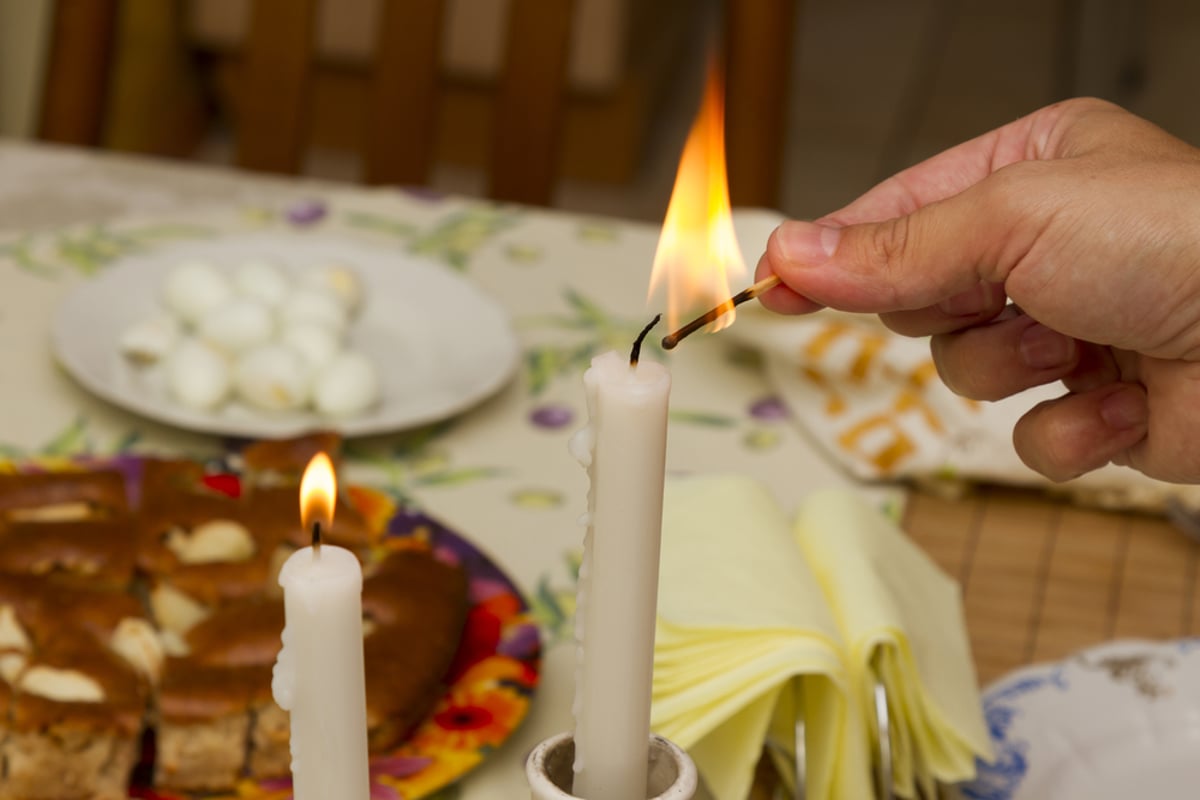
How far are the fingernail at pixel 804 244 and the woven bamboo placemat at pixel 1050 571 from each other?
335mm

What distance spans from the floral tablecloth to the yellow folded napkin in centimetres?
9

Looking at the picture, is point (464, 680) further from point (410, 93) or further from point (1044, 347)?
point (410, 93)

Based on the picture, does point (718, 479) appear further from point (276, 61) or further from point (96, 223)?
point (276, 61)

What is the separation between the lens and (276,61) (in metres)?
1.44

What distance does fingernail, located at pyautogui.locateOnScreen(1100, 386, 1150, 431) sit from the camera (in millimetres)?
631

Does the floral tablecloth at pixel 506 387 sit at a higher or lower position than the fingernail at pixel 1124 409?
lower

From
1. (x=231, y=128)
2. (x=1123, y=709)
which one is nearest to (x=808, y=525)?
(x=1123, y=709)

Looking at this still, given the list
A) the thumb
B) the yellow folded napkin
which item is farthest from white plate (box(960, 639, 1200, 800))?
the thumb

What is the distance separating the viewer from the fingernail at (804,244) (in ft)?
1.59

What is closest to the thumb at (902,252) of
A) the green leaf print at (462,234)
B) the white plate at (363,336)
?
the white plate at (363,336)

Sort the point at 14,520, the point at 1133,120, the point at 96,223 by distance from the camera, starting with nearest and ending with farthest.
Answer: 1. the point at 1133,120
2. the point at 14,520
3. the point at 96,223

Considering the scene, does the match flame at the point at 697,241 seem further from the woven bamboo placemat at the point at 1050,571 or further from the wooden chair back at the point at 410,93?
the wooden chair back at the point at 410,93

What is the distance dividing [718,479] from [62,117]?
39.8 inches

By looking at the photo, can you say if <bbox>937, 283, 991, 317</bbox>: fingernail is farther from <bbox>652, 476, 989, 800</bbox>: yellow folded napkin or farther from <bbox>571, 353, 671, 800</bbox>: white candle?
<bbox>571, 353, 671, 800</bbox>: white candle
